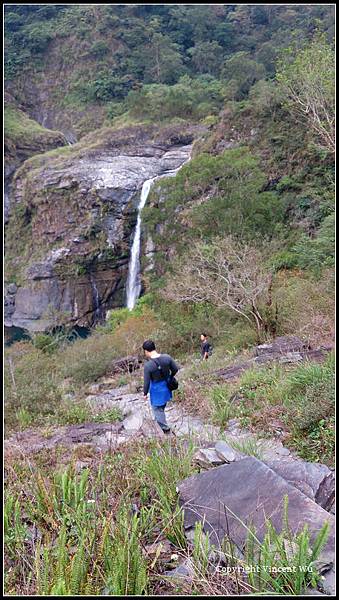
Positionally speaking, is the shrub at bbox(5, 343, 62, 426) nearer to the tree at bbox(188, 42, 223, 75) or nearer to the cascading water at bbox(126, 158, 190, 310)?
the cascading water at bbox(126, 158, 190, 310)

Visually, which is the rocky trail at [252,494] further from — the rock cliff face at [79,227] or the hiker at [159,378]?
the rock cliff face at [79,227]

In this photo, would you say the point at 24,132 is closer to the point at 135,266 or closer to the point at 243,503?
the point at 135,266

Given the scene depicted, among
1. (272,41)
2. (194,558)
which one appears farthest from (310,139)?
(272,41)

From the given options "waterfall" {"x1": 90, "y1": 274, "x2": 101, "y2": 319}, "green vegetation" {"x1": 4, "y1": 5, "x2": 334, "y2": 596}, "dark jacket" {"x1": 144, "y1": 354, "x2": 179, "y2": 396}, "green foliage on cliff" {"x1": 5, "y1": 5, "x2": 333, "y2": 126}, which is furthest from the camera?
"green foliage on cliff" {"x1": 5, "y1": 5, "x2": 333, "y2": 126}

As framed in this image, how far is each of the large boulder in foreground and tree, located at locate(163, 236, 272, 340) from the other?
7008 mm

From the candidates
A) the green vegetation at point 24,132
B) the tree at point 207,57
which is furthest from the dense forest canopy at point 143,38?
the green vegetation at point 24,132

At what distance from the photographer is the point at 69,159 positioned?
31609mm

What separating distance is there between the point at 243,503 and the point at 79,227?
26.9 m

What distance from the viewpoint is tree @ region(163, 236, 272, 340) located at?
1002cm

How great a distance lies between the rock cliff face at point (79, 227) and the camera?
2684 cm

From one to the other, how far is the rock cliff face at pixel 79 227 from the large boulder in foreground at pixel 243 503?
77.7 feet

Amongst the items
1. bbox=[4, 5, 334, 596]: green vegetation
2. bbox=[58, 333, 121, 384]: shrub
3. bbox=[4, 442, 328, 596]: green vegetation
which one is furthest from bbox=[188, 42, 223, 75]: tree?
bbox=[4, 442, 328, 596]: green vegetation

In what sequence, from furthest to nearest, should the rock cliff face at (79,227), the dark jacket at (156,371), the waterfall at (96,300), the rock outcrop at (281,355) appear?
the waterfall at (96,300)
the rock cliff face at (79,227)
the rock outcrop at (281,355)
the dark jacket at (156,371)

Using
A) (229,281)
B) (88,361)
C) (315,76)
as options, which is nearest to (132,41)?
(315,76)
